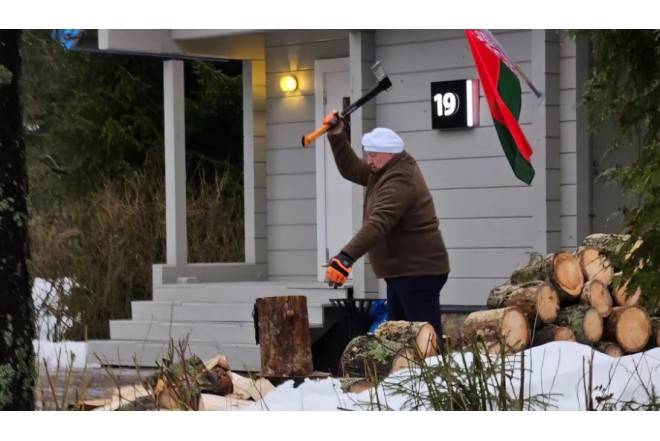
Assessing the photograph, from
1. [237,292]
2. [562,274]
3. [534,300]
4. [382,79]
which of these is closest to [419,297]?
[534,300]

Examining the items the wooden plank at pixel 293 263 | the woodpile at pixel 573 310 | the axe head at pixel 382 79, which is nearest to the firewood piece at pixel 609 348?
the woodpile at pixel 573 310

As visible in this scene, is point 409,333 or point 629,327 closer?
point 409,333

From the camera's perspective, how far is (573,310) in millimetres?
9352

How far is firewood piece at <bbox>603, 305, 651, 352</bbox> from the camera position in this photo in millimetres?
9328

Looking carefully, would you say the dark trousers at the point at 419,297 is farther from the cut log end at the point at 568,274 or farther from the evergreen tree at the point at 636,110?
the evergreen tree at the point at 636,110

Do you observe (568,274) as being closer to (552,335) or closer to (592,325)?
(592,325)

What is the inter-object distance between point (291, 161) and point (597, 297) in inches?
200

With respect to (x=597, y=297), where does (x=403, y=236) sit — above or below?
above

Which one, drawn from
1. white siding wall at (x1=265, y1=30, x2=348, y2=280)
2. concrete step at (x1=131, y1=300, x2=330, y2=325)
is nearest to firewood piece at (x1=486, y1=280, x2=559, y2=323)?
concrete step at (x1=131, y1=300, x2=330, y2=325)

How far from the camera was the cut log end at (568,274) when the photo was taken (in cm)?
949

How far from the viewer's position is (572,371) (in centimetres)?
748

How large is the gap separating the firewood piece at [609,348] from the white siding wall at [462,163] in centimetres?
189

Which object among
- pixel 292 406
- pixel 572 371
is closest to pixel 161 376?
pixel 292 406
